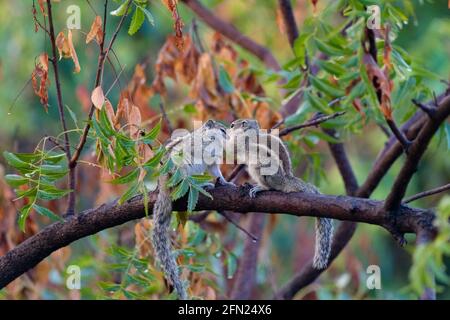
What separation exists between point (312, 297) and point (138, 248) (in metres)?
1.58

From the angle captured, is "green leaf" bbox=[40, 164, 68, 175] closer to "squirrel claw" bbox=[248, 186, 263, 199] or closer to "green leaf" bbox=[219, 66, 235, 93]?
"squirrel claw" bbox=[248, 186, 263, 199]

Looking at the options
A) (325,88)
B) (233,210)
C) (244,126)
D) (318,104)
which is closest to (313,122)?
(318,104)

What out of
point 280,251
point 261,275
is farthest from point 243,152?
point 280,251

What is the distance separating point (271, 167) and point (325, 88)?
50 cm

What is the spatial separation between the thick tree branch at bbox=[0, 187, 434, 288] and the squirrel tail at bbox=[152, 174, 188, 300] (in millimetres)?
52

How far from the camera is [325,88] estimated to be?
4.12 m

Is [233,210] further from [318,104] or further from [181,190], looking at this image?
[318,104]

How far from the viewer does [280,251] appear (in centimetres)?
1077

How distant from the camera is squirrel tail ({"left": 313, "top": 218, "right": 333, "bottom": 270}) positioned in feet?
12.4

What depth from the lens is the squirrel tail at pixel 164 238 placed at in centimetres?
370

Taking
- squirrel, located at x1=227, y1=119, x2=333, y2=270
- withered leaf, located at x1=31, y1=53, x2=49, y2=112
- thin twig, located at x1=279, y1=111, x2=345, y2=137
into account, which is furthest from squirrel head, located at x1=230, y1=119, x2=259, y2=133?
withered leaf, located at x1=31, y1=53, x2=49, y2=112

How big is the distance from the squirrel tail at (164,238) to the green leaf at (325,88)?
92 cm

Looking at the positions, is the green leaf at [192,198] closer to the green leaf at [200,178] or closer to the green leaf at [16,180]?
the green leaf at [200,178]
